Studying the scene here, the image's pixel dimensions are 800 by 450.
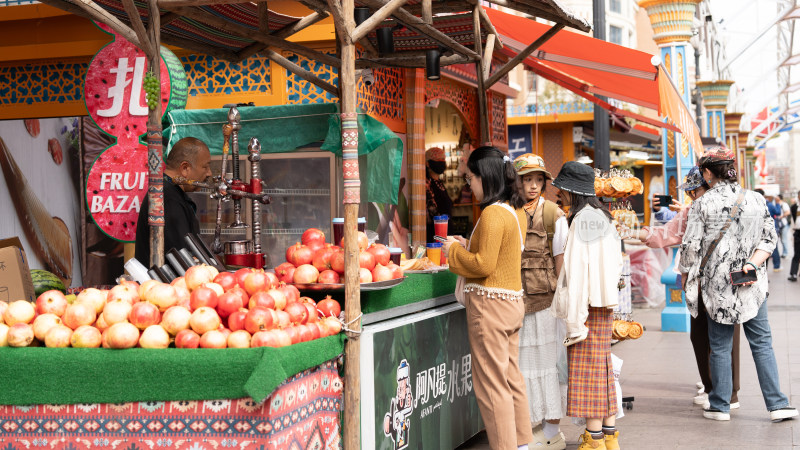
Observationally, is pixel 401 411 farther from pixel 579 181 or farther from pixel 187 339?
pixel 579 181

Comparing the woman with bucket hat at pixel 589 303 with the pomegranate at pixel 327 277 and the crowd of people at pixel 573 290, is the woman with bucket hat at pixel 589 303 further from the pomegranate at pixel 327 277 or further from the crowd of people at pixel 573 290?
the pomegranate at pixel 327 277

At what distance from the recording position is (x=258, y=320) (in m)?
3.80

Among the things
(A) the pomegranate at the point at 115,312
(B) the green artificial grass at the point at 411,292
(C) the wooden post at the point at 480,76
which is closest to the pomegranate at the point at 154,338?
(A) the pomegranate at the point at 115,312

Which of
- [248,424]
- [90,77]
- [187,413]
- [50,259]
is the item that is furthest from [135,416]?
[50,259]

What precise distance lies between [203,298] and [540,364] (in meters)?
2.67

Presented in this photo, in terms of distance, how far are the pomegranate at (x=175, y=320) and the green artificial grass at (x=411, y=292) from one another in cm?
112

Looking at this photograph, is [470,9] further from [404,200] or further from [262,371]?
[262,371]

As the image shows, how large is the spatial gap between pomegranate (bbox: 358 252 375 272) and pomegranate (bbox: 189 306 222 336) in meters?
1.17

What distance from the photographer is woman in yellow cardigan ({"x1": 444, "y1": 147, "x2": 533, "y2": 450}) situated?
4918 mm

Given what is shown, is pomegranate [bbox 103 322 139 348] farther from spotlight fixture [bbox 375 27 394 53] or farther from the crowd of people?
spotlight fixture [bbox 375 27 394 53]

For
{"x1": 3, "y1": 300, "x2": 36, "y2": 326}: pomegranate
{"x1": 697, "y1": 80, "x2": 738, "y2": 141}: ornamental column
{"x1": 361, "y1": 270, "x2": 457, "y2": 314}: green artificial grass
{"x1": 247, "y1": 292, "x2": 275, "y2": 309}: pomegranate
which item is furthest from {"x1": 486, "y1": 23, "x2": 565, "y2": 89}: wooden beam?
{"x1": 697, "y1": 80, "x2": 738, "y2": 141}: ornamental column

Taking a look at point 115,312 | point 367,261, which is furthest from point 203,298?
point 367,261

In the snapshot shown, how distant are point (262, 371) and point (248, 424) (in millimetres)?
299

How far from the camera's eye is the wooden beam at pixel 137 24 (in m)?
4.53
